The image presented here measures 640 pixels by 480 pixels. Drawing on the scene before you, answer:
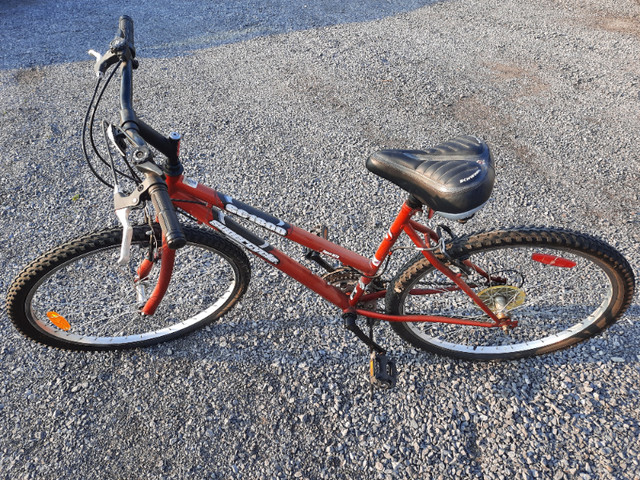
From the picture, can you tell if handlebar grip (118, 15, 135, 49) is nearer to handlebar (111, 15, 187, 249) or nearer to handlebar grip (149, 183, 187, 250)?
handlebar (111, 15, 187, 249)

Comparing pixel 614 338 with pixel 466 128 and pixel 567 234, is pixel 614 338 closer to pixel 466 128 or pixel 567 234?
pixel 567 234

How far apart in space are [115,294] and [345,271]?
1726mm

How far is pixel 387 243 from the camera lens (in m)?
2.29

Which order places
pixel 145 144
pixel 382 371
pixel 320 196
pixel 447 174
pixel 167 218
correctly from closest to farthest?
pixel 167 218
pixel 145 144
pixel 447 174
pixel 382 371
pixel 320 196

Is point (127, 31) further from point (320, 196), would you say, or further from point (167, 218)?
point (320, 196)

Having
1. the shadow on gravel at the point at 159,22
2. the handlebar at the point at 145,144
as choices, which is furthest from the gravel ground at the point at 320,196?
the handlebar at the point at 145,144

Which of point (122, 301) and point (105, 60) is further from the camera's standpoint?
point (122, 301)

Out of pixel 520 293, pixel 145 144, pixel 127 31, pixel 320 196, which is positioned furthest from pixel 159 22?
pixel 520 293

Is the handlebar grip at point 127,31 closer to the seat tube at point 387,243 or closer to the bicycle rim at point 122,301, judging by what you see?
the bicycle rim at point 122,301

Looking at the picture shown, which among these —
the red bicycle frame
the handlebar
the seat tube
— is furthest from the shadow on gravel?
the seat tube

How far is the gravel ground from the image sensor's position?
251 cm

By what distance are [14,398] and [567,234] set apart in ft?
10.6

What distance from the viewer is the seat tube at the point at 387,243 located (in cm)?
212

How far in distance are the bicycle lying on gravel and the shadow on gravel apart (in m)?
4.07
